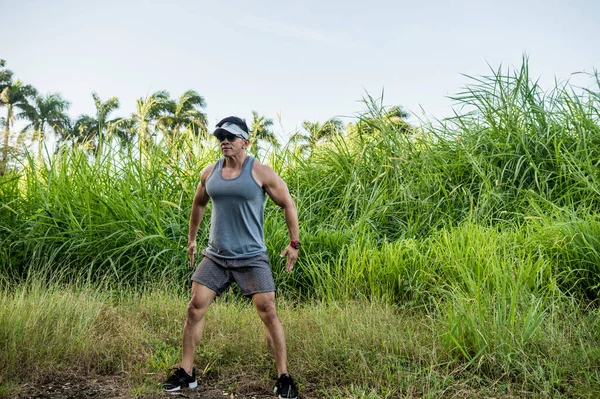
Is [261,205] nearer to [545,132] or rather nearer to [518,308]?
[518,308]

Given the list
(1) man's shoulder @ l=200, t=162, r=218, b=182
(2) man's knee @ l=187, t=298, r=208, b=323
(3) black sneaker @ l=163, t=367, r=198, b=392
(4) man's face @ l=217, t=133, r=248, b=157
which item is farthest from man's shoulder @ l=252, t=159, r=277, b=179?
(3) black sneaker @ l=163, t=367, r=198, b=392

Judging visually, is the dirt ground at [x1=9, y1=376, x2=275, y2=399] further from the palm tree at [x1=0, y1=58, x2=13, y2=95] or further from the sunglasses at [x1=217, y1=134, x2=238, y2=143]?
the palm tree at [x1=0, y1=58, x2=13, y2=95]

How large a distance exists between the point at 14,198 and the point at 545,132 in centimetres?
773

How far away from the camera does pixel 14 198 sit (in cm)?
850

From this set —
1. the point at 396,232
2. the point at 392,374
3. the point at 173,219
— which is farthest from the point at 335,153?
the point at 392,374

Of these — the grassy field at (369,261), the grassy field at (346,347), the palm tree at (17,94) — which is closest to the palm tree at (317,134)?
the grassy field at (369,261)

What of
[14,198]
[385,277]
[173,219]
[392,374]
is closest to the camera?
[392,374]

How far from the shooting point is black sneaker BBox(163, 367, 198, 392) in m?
4.25

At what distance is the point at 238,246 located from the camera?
422cm

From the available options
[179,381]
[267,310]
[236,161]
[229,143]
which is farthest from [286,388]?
[229,143]

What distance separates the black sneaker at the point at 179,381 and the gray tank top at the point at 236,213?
2.98 feet

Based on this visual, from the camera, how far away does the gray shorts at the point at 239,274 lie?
4.22m

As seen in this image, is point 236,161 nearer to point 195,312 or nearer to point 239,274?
point 239,274

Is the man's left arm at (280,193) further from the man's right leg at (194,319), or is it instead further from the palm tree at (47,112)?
the palm tree at (47,112)
